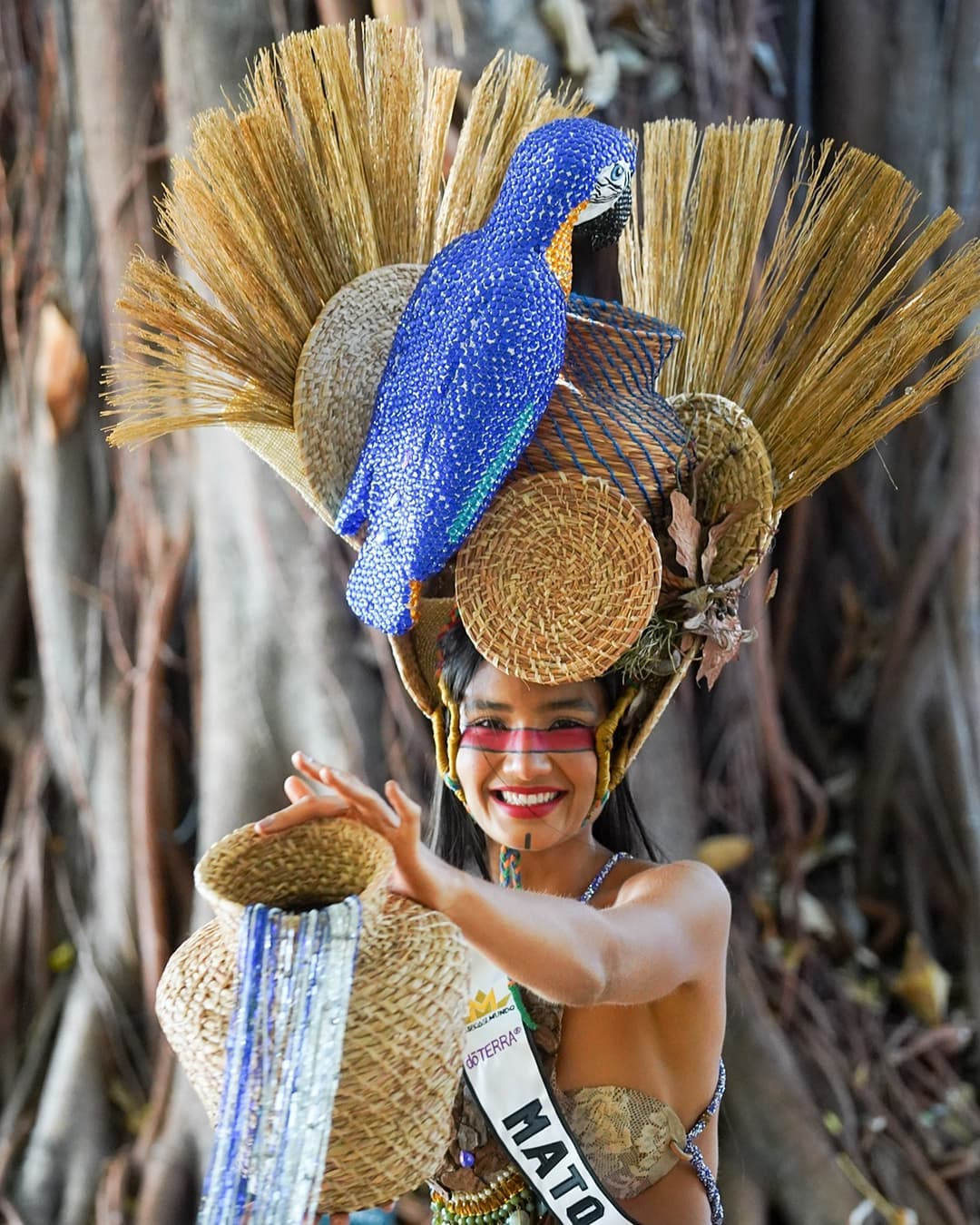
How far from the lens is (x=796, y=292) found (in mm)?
1433

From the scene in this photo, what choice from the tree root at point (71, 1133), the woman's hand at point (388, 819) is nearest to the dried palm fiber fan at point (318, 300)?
the woman's hand at point (388, 819)

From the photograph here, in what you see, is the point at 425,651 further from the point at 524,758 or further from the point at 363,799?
the point at 363,799

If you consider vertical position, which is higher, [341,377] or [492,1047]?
[341,377]

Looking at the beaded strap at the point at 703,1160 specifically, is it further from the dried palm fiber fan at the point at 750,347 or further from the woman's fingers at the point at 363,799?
the woman's fingers at the point at 363,799

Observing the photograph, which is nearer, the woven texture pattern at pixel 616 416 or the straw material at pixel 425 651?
the woven texture pattern at pixel 616 416

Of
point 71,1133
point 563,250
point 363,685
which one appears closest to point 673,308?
point 563,250

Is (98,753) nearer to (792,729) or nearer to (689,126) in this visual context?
(792,729)

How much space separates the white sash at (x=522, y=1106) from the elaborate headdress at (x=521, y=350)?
22cm

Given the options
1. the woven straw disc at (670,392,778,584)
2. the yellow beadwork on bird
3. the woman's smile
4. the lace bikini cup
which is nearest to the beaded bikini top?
the lace bikini cup

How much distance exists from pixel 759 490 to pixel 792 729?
158 cm

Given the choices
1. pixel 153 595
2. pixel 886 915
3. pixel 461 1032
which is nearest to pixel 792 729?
pixel 886 915

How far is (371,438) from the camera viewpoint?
130 centimetres

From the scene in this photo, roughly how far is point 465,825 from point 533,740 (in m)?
0.21

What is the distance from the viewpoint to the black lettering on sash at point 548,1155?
4.20 ft
